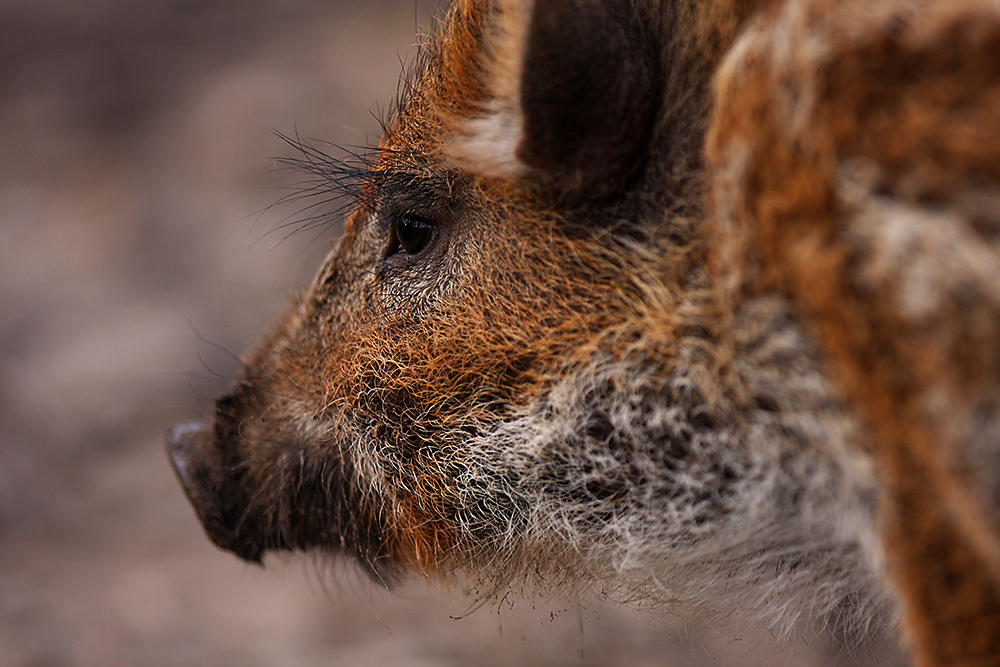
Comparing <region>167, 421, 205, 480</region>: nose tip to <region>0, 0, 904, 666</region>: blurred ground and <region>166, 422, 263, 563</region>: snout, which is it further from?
<region>0, 0, 904, 666</region>: blurred ground

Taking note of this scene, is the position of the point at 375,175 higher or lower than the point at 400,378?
higher

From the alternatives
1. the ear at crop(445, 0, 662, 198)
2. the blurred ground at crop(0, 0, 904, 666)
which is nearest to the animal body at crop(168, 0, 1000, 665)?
the ear at crop(445, 0, 662, 198)

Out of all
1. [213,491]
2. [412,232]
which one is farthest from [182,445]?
[412,232]

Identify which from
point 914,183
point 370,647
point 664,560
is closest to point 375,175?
point 664,560

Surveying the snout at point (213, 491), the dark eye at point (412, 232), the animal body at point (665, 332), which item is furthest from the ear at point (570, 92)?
the snout at point (213, 491)

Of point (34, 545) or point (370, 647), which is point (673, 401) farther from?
point (34, 545)

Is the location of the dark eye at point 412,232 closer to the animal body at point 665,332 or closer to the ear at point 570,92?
the animal body at point 665,332
